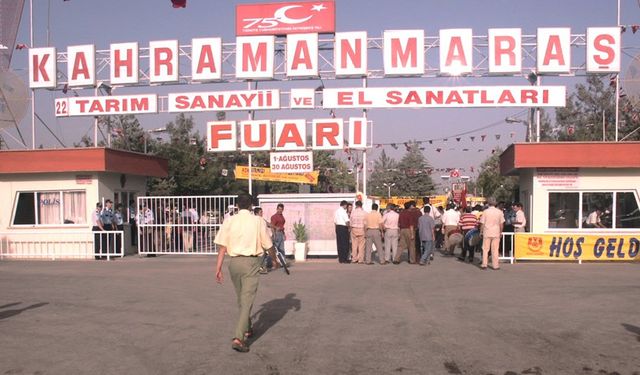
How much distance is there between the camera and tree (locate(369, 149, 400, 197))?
94312mm

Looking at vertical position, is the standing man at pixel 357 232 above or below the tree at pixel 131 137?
below

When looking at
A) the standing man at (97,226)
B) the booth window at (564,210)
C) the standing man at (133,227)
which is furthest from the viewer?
the standing man at (133,227)

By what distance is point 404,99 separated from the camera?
21.6 m

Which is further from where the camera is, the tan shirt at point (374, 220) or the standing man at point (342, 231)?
the standing man at point (342, 231)

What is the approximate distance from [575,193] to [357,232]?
674 centimetres

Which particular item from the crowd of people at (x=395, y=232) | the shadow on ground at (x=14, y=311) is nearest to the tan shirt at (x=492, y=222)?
the crowd of people at (x=395, y=232)

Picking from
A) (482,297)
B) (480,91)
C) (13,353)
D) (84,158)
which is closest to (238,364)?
(13,353)

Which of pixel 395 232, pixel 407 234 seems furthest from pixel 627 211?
pixel 395 232

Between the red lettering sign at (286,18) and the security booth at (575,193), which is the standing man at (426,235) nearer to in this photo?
the security booth at (575,193)

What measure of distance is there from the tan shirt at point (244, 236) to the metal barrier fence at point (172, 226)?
482 inches

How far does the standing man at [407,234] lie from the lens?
17.9 meters

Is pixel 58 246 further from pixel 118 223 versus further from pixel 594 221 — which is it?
pixel 594 221

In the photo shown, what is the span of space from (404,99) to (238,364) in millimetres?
15976

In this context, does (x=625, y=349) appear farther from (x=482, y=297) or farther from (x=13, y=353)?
(x=13, y=353)
